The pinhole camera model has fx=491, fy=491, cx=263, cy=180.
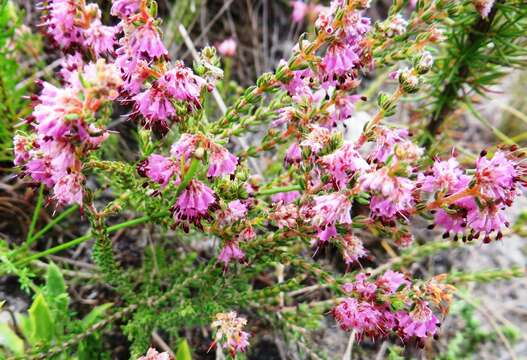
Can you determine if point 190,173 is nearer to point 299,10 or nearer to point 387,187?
point 387,187

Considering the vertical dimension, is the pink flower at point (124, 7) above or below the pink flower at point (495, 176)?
above

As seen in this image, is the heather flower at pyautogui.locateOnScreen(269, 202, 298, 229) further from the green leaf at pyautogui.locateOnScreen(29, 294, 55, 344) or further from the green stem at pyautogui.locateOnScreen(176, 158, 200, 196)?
the green leaf at pyautogui.locateOnScreen(29, 294, 55, 344)

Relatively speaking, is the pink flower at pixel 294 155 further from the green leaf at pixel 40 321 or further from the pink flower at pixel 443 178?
the green leaf at pixel 40 321

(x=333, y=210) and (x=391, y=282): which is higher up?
(x=333, y=210)

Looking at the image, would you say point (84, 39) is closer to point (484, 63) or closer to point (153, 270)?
point (153, 270)

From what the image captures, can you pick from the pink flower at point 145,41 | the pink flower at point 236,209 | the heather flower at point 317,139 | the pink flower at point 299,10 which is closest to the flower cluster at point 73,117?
the pink flower at point 145,41

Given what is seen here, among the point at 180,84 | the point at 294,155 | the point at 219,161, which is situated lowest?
the point at 294,155

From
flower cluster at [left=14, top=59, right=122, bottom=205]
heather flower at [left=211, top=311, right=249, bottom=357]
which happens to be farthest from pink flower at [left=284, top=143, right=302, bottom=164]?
flower cluster at [left=14, top=59, right=122, bottom=205]

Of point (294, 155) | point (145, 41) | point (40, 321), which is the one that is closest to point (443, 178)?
point (294, 155)
